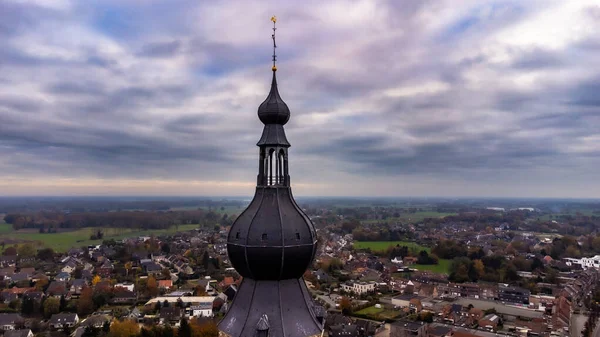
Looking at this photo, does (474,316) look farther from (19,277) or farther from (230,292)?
(19,277)

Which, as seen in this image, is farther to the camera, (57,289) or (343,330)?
(57,289)

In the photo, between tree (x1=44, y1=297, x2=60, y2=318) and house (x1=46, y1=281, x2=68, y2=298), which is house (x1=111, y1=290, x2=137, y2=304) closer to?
tree (x1=44, y1=297, x2=60, y2=318)

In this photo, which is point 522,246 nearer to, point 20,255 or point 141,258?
point 141,258

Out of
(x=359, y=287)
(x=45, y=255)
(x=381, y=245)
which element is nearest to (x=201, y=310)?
(x=359, y=287)

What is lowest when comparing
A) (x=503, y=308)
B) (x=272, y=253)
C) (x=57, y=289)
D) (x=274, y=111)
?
(x=503, y=308)

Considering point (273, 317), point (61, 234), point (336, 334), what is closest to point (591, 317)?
point (336, 334)

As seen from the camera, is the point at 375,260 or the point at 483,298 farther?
the point at 375,260
